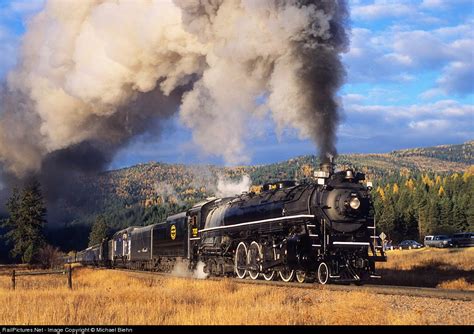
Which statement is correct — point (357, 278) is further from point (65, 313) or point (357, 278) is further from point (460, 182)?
point (460, 182)

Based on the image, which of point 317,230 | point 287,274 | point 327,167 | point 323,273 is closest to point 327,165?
point 327,167

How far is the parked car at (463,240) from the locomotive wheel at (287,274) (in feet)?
149

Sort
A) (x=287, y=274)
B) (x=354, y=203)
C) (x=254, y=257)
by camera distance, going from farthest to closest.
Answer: (x=254, y=257) → (x=287, y=274) → (x=354, y=203)

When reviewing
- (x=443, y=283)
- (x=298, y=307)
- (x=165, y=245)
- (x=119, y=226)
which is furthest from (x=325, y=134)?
(x=119, y=226)

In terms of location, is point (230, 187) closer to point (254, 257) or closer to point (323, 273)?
point (254, 257)

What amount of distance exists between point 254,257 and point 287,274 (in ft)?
6.71

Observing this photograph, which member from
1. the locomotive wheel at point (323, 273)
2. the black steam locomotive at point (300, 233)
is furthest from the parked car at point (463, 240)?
the locomotive wheel at point (323, 273)

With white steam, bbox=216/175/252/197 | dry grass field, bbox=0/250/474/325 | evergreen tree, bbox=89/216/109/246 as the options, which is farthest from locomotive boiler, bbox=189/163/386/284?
evergreen tree, bbox=89/216/109/246

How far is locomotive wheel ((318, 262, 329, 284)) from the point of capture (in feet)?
56.4

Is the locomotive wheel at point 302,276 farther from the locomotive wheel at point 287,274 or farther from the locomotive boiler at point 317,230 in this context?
the locomotive wheel at point 287,274

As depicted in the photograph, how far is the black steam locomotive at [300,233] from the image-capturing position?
57.0 ft

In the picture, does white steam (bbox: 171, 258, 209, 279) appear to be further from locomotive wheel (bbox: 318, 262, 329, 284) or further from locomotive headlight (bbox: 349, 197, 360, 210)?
locomotive headlight (bbox: 349, 197, 360, 210)

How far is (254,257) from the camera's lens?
20.7 metres
